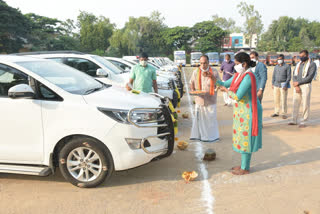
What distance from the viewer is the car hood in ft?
12.5

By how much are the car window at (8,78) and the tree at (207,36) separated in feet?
235

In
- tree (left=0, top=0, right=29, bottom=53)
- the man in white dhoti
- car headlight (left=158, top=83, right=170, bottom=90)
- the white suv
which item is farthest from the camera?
tree (left=0, top=0, right=29, bottom=53)

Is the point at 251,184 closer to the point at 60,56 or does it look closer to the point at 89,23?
the point at 60,56

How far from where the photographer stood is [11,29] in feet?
118

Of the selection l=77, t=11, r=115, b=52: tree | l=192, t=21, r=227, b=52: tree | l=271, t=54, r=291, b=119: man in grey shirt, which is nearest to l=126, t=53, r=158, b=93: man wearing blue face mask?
l=271, t=54, r=291, b=119: man in grey shirt

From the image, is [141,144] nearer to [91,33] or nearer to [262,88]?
[262,88]

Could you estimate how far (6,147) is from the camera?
12.8 ft

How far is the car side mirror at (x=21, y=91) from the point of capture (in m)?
3.61

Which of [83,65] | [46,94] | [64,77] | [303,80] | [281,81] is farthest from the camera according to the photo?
[281,81]

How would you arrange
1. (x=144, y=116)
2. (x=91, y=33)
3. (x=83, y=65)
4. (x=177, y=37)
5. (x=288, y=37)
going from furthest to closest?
(x=288, y=37) → (x=177, y=37) → (x=91, y=33) → (x=83, y=65) → (x=144, y=116)

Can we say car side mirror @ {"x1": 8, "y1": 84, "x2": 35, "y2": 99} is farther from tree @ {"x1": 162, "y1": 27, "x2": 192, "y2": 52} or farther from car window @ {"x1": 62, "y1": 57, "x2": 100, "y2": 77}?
tree @ {"x1": 162, "y1": 27, "x2": 192, "y2": 52}

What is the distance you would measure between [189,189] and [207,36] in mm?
74182

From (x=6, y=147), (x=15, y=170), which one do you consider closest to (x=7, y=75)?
(x=6, y=147)

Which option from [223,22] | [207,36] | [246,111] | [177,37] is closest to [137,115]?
[246,111]
